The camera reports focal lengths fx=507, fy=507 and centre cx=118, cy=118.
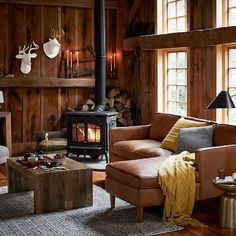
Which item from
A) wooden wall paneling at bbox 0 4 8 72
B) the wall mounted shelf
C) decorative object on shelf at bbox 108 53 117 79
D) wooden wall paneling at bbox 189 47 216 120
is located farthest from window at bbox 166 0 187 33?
wooden wall paneling at bbox 0 4 8 72

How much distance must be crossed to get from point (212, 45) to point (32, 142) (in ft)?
11.2

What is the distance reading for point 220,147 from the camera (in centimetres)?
494

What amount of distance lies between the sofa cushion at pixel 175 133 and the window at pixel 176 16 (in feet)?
6.11

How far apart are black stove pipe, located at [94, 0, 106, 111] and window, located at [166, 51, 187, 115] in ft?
3.27

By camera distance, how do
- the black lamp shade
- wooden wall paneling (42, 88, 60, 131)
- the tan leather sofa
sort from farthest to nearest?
wooden wall paneling (42, 88, 60, 131) < the black lamp shade < the tan leather sofa

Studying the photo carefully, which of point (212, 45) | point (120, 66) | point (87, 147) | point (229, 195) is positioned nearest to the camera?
point (229, 195)

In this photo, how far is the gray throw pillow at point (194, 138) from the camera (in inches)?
212

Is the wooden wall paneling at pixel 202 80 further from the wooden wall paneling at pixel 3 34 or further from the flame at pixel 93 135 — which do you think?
the wooden wall paneling at pixel 3 34

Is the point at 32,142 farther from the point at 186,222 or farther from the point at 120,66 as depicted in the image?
the point at 186,222

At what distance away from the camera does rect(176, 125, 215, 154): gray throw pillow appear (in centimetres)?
538

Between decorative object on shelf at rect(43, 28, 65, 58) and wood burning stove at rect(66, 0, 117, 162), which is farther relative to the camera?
decorative object on shelf at rect(43, 28, 65, 58)

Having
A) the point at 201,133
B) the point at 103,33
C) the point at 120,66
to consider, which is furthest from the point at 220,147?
the point at 120,66

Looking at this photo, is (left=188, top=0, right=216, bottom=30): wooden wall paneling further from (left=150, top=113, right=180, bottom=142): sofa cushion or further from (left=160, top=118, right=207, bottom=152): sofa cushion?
(left=160, top=118, right=207, bottom=152): sofa cushion

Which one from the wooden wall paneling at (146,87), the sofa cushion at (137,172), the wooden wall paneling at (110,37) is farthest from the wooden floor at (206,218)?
the wooden wall paneling at (110,37)
